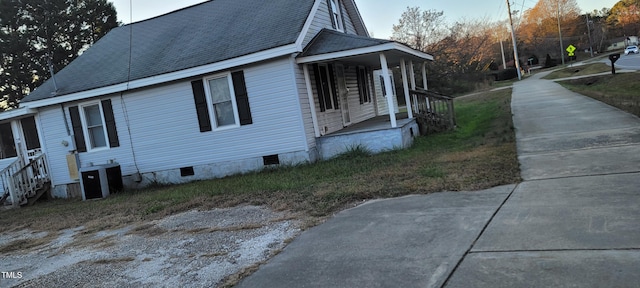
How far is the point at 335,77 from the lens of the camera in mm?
13656

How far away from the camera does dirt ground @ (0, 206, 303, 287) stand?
14.3 feet

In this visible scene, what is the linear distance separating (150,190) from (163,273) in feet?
26.8

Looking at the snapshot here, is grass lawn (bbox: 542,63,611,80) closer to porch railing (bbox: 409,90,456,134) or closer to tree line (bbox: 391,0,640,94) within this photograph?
tree line (bbox: 391,0,640,94)

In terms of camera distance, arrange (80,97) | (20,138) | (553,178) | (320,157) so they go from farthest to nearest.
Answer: (20,138)
(80,97)
(320,157)
(553,178)

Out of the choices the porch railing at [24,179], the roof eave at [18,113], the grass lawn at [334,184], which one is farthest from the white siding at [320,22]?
the porch railing at [24,179]

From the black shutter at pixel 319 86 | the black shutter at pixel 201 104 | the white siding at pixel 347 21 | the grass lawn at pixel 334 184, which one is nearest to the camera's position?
the grass lawn at pixel 334 184

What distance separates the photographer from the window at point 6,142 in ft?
53.0

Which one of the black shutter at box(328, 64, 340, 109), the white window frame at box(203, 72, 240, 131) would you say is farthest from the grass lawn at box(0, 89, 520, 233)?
the black shutter at box(328, 64, 340, 109)

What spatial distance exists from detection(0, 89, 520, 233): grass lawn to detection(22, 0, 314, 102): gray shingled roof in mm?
3206

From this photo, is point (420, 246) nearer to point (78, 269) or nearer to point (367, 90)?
point (78, 269)

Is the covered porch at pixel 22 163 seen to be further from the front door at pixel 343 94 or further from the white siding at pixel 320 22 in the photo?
the front door at pixel 343 94

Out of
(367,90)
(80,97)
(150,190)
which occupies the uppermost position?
(80,97)

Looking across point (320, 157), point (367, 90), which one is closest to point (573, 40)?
point (367, 90)

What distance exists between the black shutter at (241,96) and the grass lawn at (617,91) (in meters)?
9.26
